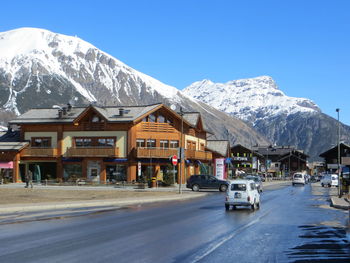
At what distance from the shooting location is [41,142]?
236 feet

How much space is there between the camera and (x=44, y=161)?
7112 cm

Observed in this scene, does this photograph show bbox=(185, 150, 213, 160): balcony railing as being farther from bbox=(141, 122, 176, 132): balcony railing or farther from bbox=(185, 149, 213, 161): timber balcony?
bbox=(141, 122, 176, 132): balcony railing

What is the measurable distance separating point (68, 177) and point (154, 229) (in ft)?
176

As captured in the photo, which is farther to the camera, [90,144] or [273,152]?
[273,152]

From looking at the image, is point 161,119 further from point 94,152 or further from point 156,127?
point 94,152

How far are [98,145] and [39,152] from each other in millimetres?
8347

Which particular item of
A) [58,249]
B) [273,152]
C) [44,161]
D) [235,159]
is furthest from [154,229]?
[273,152]

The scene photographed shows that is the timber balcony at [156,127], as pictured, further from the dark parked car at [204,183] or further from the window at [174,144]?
the dark parked car at [204,183]

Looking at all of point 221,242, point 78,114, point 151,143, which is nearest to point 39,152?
point 78,114

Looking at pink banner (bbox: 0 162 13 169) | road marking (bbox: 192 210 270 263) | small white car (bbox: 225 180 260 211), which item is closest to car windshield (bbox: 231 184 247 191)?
small white car (bbox: 225 180 260 211)

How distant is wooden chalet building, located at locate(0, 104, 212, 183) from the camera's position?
6800 centimetres

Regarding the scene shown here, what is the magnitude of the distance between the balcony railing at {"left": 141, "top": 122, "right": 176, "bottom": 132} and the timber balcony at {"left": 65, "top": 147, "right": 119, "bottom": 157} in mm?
4839

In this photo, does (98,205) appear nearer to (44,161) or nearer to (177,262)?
(177,262)

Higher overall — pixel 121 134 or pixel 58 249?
pixel 121 134
